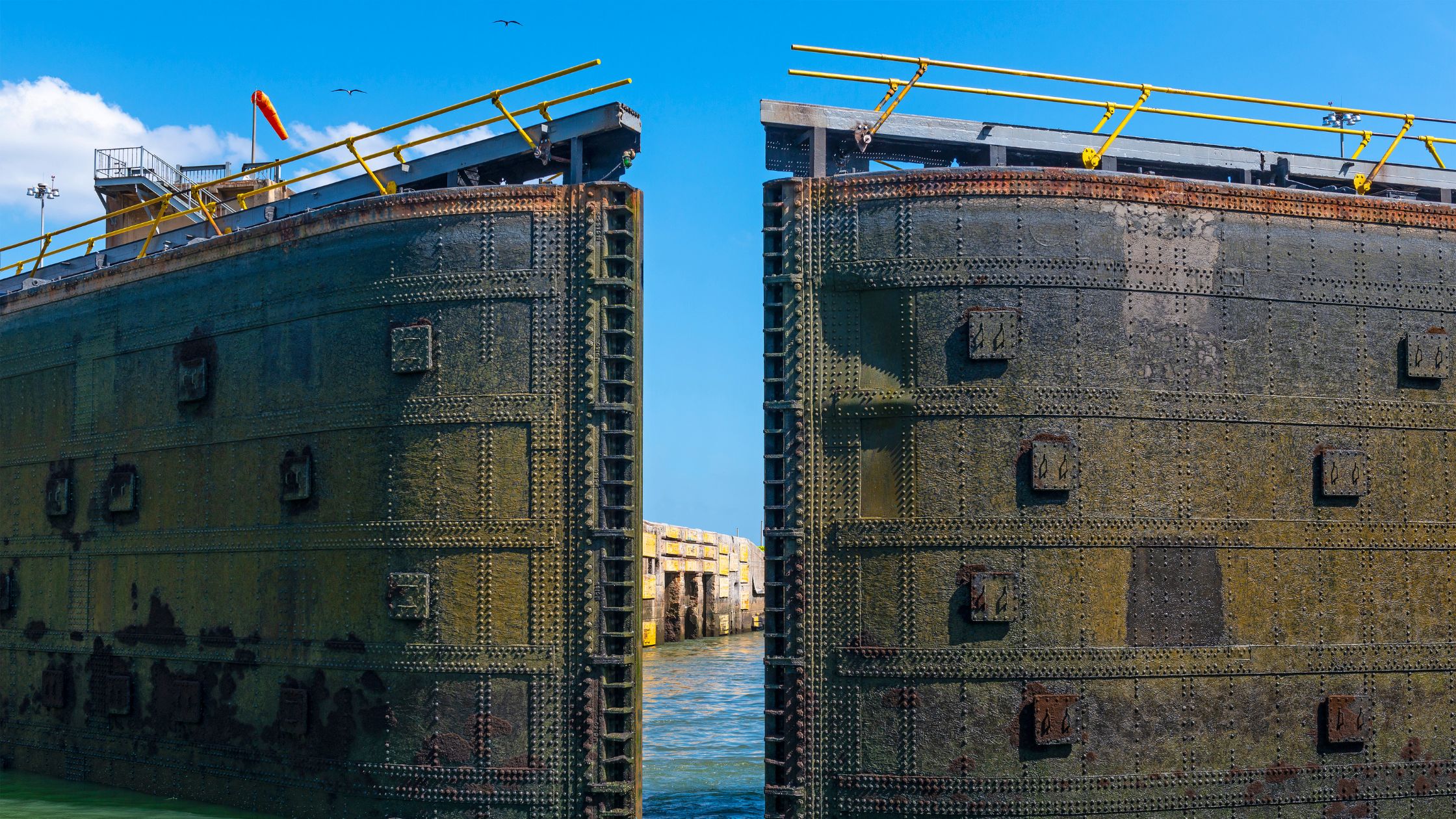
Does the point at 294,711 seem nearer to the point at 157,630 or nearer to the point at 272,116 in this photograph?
the point at 157,630

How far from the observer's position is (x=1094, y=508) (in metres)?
14.1

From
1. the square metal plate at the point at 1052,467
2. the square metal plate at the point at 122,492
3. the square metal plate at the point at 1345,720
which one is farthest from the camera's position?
the square metal plate at the point at 122,492

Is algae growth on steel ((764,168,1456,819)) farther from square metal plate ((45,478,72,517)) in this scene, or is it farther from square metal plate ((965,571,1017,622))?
square metal plate ((45,478,72,517))

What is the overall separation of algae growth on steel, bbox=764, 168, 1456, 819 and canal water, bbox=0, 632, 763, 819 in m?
5.98

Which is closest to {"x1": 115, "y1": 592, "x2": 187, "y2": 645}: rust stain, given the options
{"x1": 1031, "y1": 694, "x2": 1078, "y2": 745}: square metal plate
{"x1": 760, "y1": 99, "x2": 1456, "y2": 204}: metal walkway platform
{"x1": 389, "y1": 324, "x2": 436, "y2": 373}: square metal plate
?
{"x1": 389, "y1": 324, "x2": 436, "y2": 373}: square metal plate

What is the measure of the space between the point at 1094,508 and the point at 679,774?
37.5ft

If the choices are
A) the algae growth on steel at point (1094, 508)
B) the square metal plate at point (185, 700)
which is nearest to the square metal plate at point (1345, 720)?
the algae growth on steel at point (1094, 508)

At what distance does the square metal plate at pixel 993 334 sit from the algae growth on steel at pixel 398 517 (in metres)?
3.92

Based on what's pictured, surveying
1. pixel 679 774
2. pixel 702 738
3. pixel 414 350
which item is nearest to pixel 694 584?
pixel 702 738

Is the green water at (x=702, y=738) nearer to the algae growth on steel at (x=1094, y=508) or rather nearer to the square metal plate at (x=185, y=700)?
the algae growth on steel at (x=1094, y=508)

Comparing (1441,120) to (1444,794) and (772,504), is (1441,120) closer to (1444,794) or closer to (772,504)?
(1444,794)

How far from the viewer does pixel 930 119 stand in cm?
1595

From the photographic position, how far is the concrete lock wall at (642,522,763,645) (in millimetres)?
54094

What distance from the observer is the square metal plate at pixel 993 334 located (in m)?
14.2
